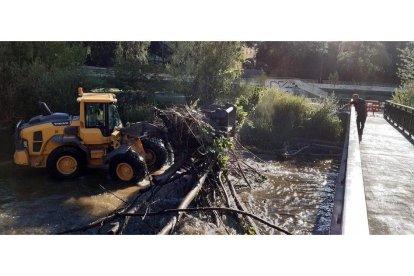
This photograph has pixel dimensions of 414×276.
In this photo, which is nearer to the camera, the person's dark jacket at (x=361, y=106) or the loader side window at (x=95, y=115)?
the loader side window at (x=95, y=115)

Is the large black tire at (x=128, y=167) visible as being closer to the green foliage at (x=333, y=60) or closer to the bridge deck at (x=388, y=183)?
the bridge deck at (x=388, y=183)

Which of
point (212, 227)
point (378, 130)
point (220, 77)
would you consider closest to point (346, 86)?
point (220, 77)

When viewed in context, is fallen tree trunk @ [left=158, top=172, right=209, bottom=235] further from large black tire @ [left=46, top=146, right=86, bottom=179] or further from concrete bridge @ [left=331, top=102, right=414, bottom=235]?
large black tire @ [left=46, top=146, right=86, bottom=179]

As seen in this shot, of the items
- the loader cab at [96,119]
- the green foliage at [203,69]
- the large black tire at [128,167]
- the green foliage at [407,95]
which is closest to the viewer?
the large black tire at [128,167]

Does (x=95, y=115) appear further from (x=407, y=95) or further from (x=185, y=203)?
(x=407, y=95)

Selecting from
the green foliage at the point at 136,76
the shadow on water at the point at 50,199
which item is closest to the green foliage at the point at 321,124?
the green foliage at the point at 136,76

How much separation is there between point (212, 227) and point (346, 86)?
26.0 meters

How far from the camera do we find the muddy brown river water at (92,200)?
647cm

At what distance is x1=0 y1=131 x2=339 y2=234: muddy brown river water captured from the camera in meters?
6.47

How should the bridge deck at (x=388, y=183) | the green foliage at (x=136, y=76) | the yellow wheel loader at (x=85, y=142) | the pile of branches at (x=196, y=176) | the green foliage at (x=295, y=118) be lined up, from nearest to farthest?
1. the bridge deck at (x=388, y=183)
2. the pile of branches at (x=196, y=176)
3. the yellow wheel loader at (x=85, y=142)
4. the green foliage at (x=295, y=118)
5. the green foliage at (x=136, y=76)

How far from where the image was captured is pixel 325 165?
12172mm

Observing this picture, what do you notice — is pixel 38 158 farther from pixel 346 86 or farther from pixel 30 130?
pixel 346 86

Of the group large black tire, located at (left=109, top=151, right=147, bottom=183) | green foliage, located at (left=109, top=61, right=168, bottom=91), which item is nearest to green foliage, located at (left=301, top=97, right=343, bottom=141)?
green foliage, located at (left=109, top=61, right=168, bottom=91)

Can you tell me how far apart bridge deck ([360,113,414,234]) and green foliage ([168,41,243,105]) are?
7.79 metres
